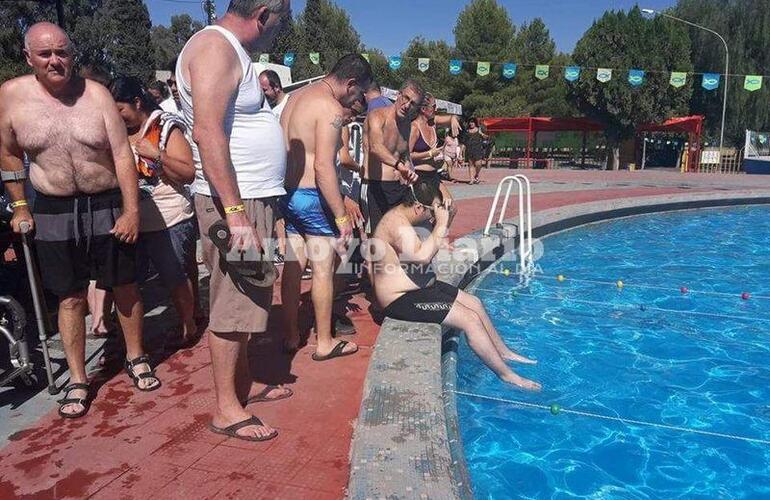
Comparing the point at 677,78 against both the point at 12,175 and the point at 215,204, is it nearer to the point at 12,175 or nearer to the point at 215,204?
the point at 215,204

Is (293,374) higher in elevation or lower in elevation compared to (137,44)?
lower

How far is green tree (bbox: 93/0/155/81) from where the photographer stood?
40844 millimetres

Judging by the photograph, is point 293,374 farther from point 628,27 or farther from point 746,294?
point 628,27

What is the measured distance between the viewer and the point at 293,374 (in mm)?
3354

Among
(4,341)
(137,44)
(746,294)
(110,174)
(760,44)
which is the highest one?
(137,44)

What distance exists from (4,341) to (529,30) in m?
48.0

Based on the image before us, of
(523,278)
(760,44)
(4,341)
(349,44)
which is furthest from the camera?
(349,44)

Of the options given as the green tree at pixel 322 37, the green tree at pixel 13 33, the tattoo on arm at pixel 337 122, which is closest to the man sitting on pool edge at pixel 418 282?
the tattoo on arm at pixel 337 122

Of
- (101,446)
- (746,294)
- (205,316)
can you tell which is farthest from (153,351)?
(746,294)

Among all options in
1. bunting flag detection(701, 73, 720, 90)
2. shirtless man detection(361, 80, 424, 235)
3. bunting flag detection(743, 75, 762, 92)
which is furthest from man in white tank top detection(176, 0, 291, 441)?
bunting flag detection(743, 75, 762, 92)

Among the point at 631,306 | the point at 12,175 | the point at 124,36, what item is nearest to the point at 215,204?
the point at 12,175

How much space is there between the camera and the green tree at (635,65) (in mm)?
26000

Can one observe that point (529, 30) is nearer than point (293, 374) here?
No

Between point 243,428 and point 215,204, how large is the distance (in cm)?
106
